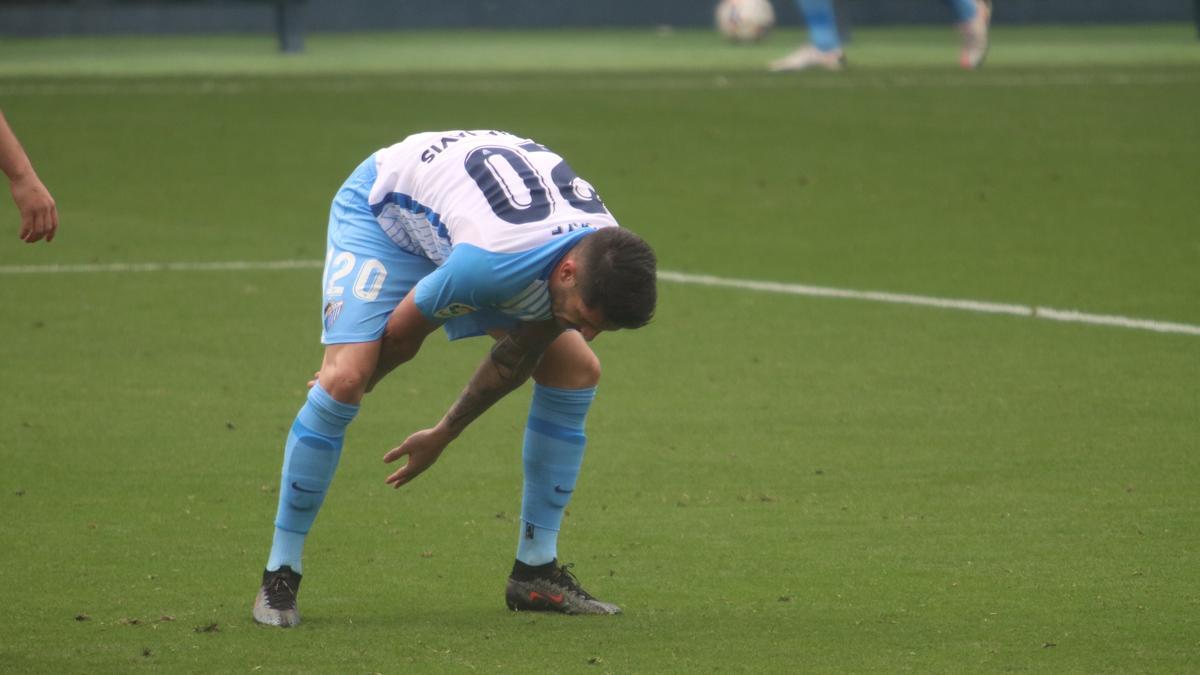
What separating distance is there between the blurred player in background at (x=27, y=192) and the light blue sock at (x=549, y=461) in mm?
1531

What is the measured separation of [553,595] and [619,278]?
1254mm

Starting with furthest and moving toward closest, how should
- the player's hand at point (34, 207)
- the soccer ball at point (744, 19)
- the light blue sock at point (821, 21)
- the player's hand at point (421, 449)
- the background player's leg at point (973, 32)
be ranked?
the soccer ball at point (744, 19), the background player's leg at point (973, 32), the light blue sock at point (821, 21), the player's hand at point (421, 449), the player's hand at point (34, 207)

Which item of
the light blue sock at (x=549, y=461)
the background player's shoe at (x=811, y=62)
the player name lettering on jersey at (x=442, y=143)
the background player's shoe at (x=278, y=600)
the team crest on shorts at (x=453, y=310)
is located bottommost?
the background player's shoe at (x=811, y=62)

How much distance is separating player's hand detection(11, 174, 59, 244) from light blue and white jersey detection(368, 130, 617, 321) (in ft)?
3.08

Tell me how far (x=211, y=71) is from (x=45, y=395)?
15.9 m

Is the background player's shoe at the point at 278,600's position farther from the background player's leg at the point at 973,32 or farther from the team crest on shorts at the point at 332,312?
the background player's leg at the point at 973,32

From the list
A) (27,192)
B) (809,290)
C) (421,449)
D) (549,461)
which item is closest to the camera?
(27,192)

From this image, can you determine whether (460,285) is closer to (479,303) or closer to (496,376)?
(479,303)

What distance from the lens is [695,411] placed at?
30.4ft

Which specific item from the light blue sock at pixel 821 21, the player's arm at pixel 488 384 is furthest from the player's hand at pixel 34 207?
the light blue sock at pixel 821 21

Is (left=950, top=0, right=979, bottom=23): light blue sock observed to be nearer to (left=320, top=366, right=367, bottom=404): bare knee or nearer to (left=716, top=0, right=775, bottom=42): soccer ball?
(left=716, top=0, right=775, bottom=42): soccer ball

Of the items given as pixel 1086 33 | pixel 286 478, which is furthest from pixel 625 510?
pixel 1086 33

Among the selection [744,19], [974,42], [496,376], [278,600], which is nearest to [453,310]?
[496,376]

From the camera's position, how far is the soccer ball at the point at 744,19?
97.0ft
